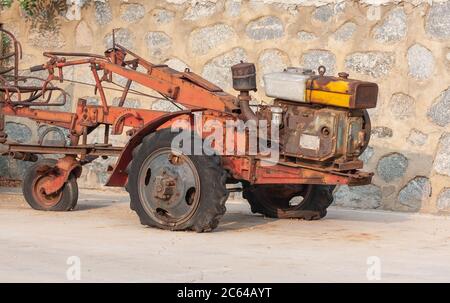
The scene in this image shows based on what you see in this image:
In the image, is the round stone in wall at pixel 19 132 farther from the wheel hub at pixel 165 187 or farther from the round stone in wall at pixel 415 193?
the round stone in wall at pixel 415 193

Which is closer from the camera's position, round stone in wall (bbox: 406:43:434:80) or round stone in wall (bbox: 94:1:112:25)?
round stone in wall (bbox: 406:43:434:80)

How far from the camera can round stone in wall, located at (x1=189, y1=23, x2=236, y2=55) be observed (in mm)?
13953

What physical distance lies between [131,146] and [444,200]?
11.8ft

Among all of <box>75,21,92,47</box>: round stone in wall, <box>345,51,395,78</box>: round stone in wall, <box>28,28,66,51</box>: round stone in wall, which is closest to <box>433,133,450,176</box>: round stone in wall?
<box>345,51,395,78</box>: round stone in wall

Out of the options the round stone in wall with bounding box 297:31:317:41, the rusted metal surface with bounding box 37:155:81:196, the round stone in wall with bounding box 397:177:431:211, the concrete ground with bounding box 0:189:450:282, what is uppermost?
the round stone in wall with bounding box 297:31:317:41

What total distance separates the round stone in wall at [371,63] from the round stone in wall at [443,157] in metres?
0.98

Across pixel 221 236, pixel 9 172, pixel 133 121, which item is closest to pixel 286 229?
pixel 221 236

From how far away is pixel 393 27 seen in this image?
13008 millimetres

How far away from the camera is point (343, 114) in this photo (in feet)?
34.7

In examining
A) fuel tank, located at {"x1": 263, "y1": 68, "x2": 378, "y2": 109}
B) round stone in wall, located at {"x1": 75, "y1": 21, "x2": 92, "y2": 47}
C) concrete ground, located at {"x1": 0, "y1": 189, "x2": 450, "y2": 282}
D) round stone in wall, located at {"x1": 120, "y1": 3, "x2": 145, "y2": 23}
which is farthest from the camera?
round stone in wall, located at {"x1": 75, "y1": 21, "x2": 92, "y2": 47}

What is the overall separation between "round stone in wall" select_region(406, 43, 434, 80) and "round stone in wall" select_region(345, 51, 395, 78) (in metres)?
0.21

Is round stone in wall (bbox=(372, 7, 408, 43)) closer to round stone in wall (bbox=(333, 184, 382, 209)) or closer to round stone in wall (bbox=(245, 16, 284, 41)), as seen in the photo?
round stone in wall (bbox=(245, 16, 284, 41))

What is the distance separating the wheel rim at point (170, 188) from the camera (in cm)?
1073
